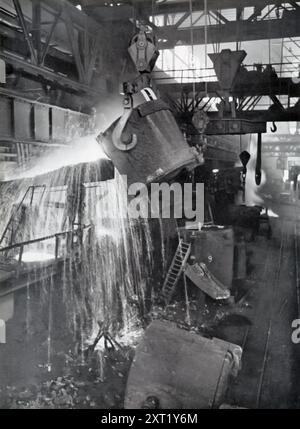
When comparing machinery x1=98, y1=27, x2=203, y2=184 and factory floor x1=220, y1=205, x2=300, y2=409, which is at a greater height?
machinery x1=98, y1=27, x2=203, y2=184

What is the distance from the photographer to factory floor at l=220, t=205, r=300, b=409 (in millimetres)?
5093

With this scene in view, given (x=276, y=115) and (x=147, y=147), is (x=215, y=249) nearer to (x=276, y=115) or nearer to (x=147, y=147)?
(x=276, y=115)

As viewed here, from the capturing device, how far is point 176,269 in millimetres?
8734

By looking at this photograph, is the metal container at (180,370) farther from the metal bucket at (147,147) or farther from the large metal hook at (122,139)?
the large metal hook at (122,139)

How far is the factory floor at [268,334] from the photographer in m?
5.09

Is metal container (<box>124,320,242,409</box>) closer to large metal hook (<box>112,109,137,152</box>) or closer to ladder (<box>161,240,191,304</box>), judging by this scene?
large metal hook (<box>112,109,137,152</box>)

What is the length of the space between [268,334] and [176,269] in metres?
2.51

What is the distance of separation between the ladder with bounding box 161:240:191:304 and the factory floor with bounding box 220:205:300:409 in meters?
1.45

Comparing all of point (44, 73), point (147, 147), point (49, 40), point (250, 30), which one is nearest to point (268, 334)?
point (147, 147)

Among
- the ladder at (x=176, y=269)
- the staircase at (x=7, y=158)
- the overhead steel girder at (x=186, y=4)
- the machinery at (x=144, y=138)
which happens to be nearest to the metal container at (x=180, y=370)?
the machinery at (x=144, y=138)

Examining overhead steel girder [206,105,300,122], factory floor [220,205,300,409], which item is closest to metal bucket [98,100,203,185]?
factory floor [220,205,300,409]

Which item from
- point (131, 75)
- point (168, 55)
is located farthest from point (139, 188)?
point (168, 55)

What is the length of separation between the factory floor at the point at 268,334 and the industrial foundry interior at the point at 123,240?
0.03 meters
